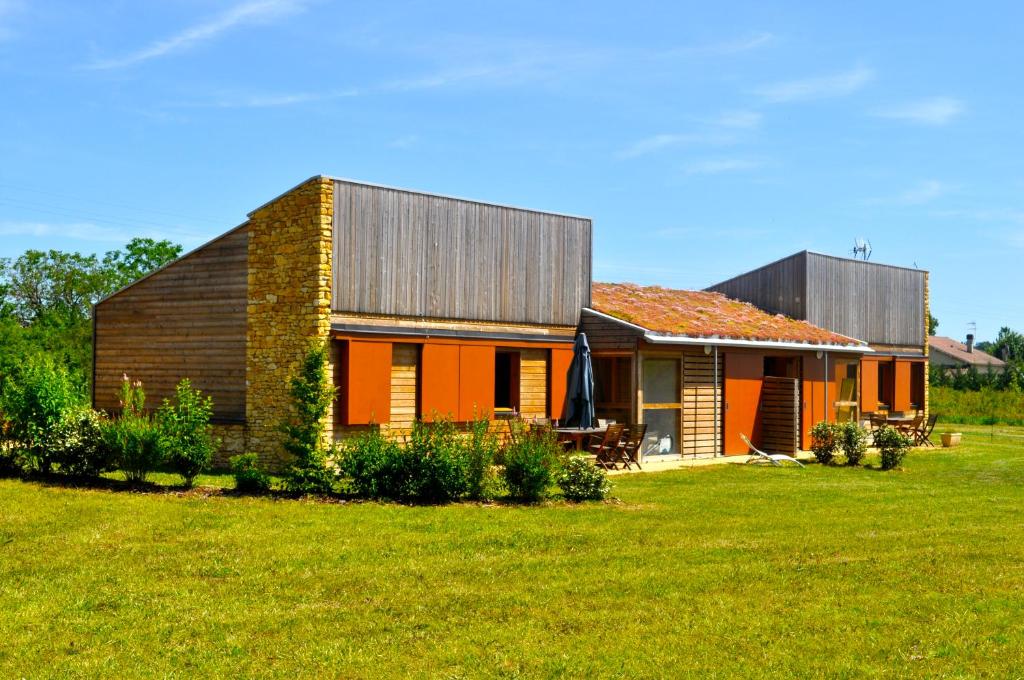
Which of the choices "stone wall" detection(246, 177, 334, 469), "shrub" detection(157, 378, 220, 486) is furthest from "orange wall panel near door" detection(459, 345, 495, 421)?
"shrub" detection(157, 378, 220, 486)

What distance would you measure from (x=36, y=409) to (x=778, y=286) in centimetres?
1742

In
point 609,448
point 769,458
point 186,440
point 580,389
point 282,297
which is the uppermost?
point 282,297

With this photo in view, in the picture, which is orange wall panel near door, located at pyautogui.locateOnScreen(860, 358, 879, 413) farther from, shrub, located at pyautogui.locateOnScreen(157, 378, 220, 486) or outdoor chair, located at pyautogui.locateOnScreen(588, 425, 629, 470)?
shrub, located at pyautogui.locateOnScreen(157, 378, 220, 486)

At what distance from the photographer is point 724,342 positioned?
62.0ft

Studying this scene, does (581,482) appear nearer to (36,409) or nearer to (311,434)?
(311,434)

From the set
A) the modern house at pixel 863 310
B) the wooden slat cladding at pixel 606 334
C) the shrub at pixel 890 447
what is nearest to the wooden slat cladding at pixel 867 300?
the modern house at pixel 863 310

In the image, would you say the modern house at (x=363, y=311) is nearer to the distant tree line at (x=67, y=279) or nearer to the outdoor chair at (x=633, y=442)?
the outdoor chair at (x=633, y=442)

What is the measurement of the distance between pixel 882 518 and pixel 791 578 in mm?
3879

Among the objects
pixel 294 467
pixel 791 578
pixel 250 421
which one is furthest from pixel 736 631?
pixel 250 421

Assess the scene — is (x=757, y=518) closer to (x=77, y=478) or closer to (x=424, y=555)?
(x=424, y=555)

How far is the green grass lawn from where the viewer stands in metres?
6.07

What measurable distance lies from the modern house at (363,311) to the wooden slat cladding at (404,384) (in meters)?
0.02

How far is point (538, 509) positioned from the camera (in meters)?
11.7

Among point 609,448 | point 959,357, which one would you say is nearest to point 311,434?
point 609,448
